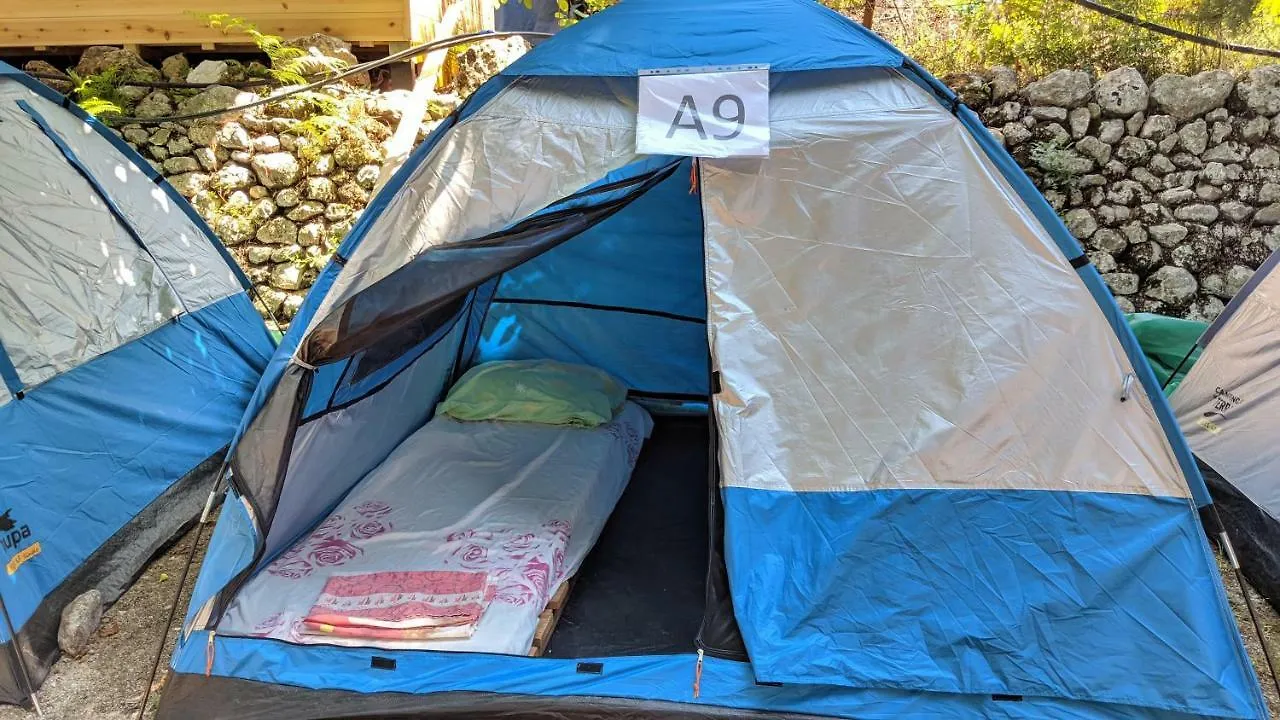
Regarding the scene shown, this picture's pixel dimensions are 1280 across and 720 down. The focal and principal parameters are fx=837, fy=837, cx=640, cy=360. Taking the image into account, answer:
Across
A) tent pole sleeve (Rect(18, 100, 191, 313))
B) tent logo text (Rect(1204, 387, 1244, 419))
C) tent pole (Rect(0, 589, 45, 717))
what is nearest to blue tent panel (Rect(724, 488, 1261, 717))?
tent logo text (Rect(1204, 387, 1244, 419))

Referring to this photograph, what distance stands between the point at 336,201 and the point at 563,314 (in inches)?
78.1

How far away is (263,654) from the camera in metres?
2.26

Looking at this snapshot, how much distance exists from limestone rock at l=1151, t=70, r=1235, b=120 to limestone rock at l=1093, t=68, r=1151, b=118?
0.26ft

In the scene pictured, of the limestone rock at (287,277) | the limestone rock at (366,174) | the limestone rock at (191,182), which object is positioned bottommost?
the limestone rock at (287,277)

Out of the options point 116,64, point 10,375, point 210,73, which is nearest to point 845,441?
point 10,375

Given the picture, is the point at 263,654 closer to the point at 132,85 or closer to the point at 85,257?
the point at 85,257

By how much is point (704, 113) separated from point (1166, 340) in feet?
8.41

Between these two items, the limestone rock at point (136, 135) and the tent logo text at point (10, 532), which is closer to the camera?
the tent logo text at point (10, 532)

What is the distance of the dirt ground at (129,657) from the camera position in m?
2.38

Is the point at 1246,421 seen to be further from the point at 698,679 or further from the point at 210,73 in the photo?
the point at 210,73

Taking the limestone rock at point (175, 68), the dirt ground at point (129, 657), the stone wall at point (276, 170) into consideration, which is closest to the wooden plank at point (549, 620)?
the dirt ground at point (129, 657)

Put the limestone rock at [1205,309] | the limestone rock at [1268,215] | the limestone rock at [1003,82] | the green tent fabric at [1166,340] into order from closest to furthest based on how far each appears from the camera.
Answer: the green tent fabric at [1166,340], the limestone rock at [1268,215], the limestone rock at [1205,309], the limestone rock at [1003,82]

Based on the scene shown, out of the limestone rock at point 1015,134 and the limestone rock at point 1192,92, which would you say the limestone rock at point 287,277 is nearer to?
the limestone rock at point 1015,134

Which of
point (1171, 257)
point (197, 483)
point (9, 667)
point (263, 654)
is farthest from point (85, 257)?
point (1171, 257)
